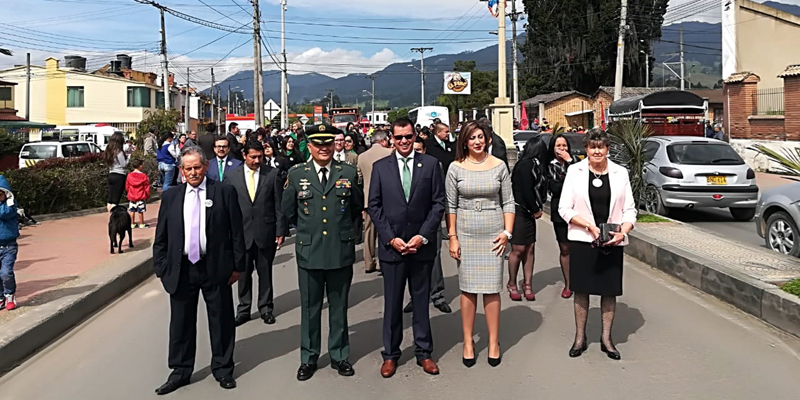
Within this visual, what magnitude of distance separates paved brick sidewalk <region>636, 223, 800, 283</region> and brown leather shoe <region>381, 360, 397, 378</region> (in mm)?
4276

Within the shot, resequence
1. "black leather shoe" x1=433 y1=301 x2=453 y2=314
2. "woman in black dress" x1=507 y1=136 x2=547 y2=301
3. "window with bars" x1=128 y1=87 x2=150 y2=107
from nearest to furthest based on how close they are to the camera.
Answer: "black leather shoe" x1=433 y1=301 x2=453 y2=314
"woman in black dress" x1=507 y1=136 x2=547 y2=301
"window with bars" x1=128 y1=87 x2=150 y2=107

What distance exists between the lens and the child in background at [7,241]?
6.83 metres

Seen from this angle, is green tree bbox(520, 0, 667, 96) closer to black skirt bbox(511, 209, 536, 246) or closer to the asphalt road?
black skirt bbox(511, 209, 536, 246)

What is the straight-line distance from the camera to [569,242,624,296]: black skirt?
218 inches

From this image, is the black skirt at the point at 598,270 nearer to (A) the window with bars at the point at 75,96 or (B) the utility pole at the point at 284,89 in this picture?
(B) the utility pole at the point at 284,89

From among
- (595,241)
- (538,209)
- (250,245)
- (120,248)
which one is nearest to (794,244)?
(538,209)

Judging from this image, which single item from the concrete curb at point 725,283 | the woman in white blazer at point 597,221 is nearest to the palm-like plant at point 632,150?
the concrete curb at point 725,283

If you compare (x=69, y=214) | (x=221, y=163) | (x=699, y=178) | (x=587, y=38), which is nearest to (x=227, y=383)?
(x=221, y=163)

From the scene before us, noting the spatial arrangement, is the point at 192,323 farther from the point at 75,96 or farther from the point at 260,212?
the point at 75,96

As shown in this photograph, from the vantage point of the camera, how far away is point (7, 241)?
6.91 meters

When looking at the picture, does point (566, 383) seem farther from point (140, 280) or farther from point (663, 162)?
point (663, 162)

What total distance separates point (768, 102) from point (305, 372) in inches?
1013

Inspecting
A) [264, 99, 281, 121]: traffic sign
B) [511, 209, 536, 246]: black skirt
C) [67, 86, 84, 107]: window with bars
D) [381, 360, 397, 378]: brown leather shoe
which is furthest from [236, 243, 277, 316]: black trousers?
[67, 86, 84, 107]: window with bars

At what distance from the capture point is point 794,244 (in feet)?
29.6
